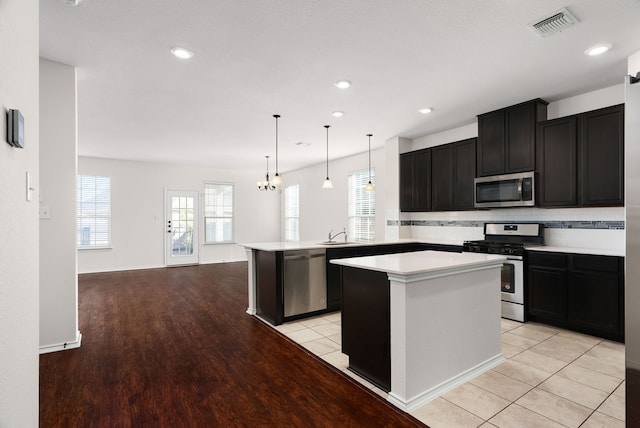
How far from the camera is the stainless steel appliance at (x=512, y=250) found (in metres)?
4.02

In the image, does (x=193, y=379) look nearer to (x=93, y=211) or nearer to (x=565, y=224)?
(x=565, y=224)

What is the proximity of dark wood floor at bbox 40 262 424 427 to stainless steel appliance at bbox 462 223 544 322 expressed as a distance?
2688 millimetres

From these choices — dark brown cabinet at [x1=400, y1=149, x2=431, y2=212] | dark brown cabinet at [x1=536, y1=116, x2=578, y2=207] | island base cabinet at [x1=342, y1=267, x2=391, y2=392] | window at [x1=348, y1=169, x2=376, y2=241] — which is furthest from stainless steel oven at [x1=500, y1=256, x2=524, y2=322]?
window at [x1=348, y1=169, x2=376, y2=241]

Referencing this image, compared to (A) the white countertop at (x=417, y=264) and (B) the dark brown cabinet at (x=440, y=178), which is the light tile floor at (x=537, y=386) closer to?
(A) the white countertop at (x=417, y=264)

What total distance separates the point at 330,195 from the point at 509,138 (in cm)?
448

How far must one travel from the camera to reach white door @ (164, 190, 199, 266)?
8.51 m

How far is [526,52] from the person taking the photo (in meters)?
2.90

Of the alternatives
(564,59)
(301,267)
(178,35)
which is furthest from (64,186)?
(564,59)

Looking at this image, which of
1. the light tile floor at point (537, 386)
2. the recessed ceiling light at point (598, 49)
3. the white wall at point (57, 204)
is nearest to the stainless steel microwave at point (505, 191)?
the recessed ceiling light at point (598, 49)

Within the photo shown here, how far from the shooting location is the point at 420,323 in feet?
7.35

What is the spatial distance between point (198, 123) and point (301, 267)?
9.19 ft

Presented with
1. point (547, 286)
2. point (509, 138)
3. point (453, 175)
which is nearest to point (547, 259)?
point (547, 286)

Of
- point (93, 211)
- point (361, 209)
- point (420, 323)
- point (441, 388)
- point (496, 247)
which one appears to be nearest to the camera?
point (420, 323)

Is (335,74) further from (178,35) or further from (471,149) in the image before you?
(471,149)
